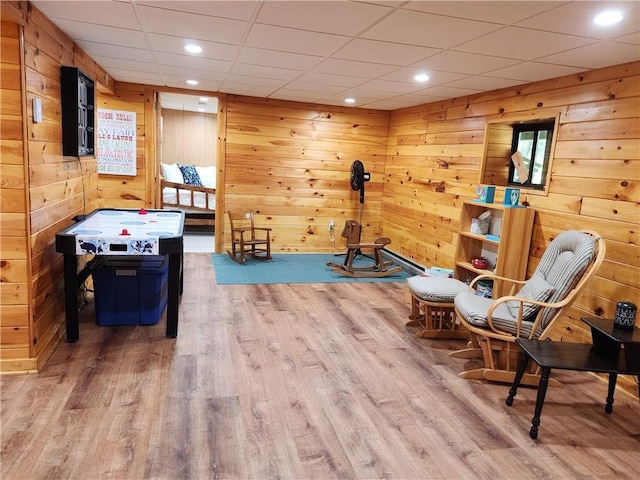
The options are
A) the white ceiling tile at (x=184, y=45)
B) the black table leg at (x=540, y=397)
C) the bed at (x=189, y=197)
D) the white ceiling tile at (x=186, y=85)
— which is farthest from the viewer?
the bed at (x=189, y=197)

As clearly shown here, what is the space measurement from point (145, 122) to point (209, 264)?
203 centimetres

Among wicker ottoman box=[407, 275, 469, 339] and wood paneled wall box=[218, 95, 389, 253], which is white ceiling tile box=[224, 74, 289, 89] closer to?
wood paneled wall box=[218, 95, 389, 253]

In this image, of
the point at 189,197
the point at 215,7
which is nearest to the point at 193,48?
the point at 215,7

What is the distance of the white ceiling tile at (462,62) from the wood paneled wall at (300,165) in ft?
9.99

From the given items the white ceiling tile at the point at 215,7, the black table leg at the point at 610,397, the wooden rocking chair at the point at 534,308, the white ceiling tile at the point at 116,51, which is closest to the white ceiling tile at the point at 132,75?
the white ceiling tile at the point at 116,51

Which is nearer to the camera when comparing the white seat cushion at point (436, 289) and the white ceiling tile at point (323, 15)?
the white ceiling tile at point (323, 15)

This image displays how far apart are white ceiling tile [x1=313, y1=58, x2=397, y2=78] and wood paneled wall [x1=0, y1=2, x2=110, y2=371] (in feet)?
6.65

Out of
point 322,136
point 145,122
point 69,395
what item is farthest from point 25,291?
point 322,136

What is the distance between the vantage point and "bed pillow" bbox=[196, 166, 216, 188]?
835 centimetres

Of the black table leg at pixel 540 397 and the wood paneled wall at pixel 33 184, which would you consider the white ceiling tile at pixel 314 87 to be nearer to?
the wood paneled wall at pixel 33 184

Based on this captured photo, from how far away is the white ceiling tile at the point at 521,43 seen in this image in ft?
8.60

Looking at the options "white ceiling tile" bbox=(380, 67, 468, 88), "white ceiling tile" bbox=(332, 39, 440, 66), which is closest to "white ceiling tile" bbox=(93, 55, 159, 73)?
"white ceiling tile" bbox=(332, 39, 440, 66)

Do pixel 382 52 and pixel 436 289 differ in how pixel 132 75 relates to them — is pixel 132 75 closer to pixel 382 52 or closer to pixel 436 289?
pixel 382 52

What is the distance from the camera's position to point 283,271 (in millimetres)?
5656
